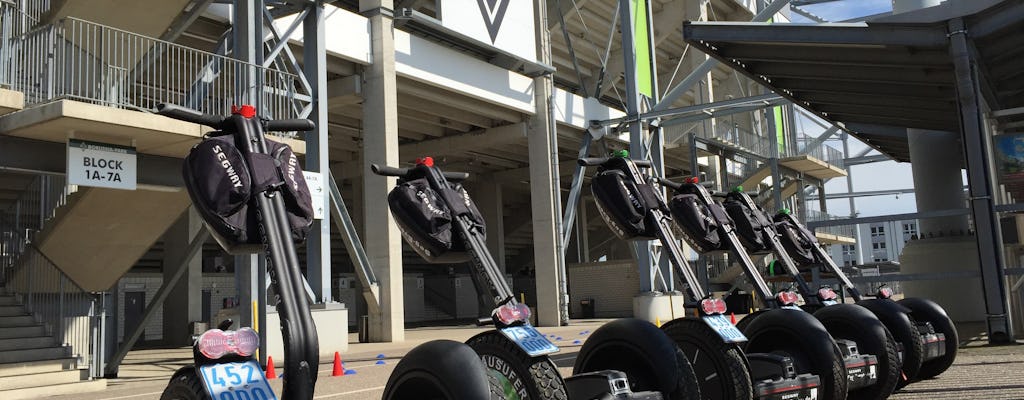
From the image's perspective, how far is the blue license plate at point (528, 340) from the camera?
4012 mm

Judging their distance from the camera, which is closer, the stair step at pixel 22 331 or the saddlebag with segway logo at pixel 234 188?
the saddlebag with segway logo at pixel 234 188

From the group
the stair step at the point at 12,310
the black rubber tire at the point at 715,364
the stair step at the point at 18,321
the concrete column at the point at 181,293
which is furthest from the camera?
the concrete column at the point at 181,293

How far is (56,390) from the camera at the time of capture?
11.5 meters

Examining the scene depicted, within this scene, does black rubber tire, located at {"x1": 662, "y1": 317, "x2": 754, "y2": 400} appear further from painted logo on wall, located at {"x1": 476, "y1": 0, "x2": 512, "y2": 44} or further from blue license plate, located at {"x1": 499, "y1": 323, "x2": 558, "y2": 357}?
painted logo on wall, located at {"x1": 476, "y1": 0, "x2": 512, "y2": 44}

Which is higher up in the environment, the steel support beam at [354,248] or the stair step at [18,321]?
the steel support beam at [354,248]

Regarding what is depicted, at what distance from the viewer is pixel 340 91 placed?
21.0 m

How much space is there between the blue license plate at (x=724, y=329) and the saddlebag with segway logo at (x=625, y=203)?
92 cm

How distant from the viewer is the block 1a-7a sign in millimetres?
11366

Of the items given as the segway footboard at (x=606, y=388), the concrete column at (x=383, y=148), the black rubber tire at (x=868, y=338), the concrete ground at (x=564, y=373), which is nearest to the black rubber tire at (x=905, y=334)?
the concrete ground at (x=564, y=373)

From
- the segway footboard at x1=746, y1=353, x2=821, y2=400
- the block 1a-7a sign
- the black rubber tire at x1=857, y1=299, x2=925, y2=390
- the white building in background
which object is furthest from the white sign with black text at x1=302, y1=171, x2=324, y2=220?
the white building in background

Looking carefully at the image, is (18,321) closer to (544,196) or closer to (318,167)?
(318,167)

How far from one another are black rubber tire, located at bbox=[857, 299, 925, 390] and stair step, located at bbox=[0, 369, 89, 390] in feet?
33.1

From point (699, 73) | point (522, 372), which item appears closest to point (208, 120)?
point (522, 372)

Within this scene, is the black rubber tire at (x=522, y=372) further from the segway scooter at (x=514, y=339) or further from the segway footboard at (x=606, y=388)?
the segway footboard at (x=606, y=388)
